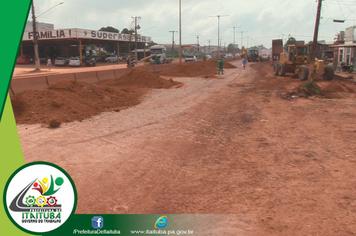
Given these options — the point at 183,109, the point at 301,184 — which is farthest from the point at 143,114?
the point at 301,184

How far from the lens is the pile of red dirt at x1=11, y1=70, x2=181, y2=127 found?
9.72 metres

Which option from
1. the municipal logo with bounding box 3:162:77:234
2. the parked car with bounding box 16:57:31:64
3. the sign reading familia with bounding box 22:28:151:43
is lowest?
the municipal logo with bounding box 3:162:77:234

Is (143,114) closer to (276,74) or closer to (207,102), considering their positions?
(207,102)

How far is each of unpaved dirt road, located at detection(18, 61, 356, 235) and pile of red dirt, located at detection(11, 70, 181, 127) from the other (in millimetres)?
595

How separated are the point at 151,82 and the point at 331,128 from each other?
12715 millimetres

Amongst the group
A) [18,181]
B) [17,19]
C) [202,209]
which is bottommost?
[202,209]

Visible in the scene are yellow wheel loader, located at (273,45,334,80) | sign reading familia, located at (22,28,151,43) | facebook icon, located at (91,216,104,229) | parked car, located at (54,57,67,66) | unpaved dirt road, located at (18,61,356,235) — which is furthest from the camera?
parked car, located at (54,57,67,66)

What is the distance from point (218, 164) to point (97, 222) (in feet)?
9.78

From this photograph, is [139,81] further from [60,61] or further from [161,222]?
[60,61]

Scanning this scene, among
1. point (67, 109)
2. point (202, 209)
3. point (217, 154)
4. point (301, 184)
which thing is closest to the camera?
point (202, 209)

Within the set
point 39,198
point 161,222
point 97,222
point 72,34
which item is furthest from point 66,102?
point 72,34

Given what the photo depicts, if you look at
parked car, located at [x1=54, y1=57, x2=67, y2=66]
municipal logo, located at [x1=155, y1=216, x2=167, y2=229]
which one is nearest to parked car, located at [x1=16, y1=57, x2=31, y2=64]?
parked car, located at [x1=54, y1=57, x2=67, y2=66]

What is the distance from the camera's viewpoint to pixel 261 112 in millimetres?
11633

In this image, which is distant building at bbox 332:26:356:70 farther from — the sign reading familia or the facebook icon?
the sign reading familia
